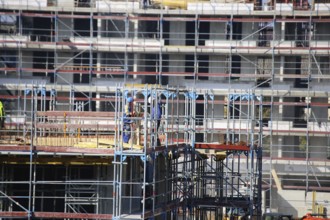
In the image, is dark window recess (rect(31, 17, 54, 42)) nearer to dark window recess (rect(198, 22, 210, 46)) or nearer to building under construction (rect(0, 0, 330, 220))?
building under construction (rect(0, 0, 330, 220))

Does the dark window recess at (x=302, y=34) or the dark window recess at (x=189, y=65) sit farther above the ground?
the dark window recess at (x=302, y=34)

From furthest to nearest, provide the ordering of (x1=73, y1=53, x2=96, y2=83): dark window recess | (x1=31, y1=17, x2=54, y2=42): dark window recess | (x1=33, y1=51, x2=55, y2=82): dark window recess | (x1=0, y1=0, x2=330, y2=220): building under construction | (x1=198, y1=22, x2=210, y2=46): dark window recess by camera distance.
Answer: (x1=198, y1=22, x2=210, y2=46): dark window recess
(x1=31, y1=17, x2=54, y2=42): dark window recess
(x1=33, y1=51, x2=55, y2=82): dark window recess
(x1=73, y1=53, x2=96, y2=83): dark window recess
(x1=0, y1=0, x2=330, y2=220): building under construction

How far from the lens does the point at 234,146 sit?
46.3 metres

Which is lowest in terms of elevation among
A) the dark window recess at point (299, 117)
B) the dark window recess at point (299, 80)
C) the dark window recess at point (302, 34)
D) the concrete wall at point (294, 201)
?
the concrete wall at point (294, 201)

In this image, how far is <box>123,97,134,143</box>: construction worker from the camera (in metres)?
37.3

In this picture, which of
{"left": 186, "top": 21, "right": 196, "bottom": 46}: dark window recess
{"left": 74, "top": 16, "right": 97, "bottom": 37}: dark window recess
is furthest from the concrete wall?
{"left": 74, "top": 16, "right": 97, "bottom": 37}: dark window recess

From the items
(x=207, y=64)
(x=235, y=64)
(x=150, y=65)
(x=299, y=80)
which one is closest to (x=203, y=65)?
(x=207, y=64)

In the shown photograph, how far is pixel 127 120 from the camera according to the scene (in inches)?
1470

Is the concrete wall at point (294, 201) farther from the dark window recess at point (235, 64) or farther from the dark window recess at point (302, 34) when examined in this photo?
the dark window recess at point (302, 34)

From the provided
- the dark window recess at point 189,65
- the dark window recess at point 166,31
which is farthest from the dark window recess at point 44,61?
the dark window recess at point 189,65

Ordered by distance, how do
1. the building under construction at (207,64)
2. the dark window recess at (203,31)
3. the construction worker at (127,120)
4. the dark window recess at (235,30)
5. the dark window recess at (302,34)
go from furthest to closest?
the dark window recess at (203,31), the dark window recess at (235,30), the dark window recess at (302,34), the building under construction at (207,64), the construction worker at (127,120)

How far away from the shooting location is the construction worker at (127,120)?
3731 cm

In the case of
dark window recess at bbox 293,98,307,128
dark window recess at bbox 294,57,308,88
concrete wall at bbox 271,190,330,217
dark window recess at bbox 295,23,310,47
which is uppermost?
dark window recess at bbox 295,23,310,47

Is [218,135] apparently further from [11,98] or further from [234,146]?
[234,146]
